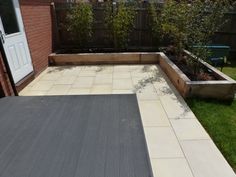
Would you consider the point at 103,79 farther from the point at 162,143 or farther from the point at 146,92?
the point at 162,143

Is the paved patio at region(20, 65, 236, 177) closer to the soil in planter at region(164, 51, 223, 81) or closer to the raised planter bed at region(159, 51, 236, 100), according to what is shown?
the raised planter bed at region(159, 51, 236, 100)

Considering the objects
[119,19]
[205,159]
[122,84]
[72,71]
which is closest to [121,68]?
[122,84]

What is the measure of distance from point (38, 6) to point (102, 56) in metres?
1.99

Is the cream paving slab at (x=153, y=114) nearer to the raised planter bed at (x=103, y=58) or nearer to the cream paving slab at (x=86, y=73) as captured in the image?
the cream paving slab at (x=86, y=73)

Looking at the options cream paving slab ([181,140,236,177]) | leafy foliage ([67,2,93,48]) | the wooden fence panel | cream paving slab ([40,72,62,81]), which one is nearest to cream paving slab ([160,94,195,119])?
cream paving slab ([181,140,236,177])

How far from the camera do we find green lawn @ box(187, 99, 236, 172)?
2420 mm

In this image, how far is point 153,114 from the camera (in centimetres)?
313

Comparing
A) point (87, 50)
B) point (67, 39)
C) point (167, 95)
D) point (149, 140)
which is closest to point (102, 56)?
point (87, 50)

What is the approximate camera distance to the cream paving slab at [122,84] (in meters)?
4.11

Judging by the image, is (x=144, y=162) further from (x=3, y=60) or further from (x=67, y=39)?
(x=67, y=39)

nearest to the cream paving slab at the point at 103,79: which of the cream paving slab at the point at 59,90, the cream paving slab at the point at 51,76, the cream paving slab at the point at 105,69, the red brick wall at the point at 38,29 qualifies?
the cream paving slab at the point at 105,69

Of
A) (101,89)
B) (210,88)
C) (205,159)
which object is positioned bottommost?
(205,159)

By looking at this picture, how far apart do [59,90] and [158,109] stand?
1997mm

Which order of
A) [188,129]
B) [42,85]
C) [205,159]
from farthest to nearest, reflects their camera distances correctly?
[42,85] < [188,129] < [205,159]
